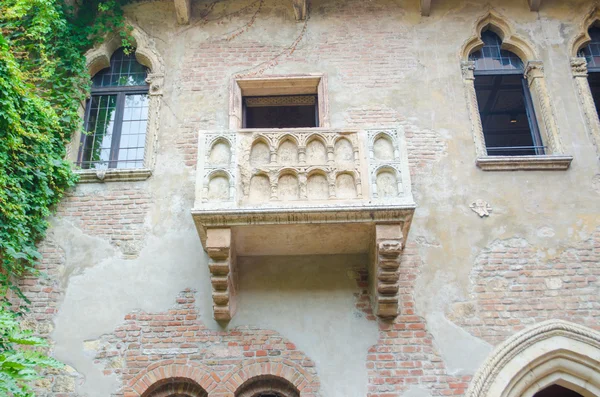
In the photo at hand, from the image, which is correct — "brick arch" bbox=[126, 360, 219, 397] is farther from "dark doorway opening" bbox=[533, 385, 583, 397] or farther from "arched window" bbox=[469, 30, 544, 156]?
"arched window" bbox=[469, 30, 544, 156]

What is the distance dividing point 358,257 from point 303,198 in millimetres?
1149

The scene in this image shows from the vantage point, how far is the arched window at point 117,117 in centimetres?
770

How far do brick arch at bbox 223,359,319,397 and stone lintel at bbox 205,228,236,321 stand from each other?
0.60 m

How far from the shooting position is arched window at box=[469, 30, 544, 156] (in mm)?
8000

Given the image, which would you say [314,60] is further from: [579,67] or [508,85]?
[579,67]

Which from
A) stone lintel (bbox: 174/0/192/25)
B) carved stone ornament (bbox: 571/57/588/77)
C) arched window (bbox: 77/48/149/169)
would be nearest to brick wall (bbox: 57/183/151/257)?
arched window (bbox: 77/48/149/169)

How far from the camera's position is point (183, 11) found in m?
Answer: 8.27

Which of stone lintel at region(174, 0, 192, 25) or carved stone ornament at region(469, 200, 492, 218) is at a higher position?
stone lintel at region(174, 0, 192, 25)

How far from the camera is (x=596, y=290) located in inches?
254

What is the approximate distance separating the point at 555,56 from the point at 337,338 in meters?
5.05

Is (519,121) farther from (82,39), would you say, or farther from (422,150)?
(82,39)

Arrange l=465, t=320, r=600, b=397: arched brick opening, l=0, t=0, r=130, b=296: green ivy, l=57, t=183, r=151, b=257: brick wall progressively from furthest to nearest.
Answer: l=57, t=183, r=151, b=257: brick wall < l=0, t=0, r=130, b=296: green ivy < l=465, t=320, r=600, b=397: arched brick opening

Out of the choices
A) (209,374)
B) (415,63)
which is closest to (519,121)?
(415,63)

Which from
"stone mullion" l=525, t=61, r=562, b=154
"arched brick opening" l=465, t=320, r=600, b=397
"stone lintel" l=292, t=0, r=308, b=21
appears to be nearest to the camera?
"arched brick opening" l=465, t=320, r=600, b=397
